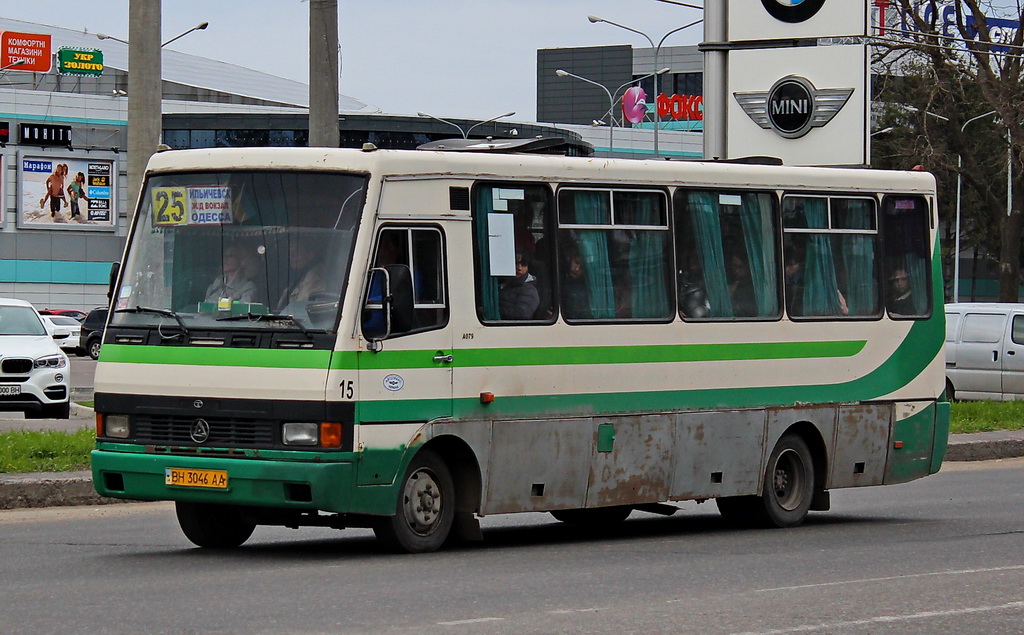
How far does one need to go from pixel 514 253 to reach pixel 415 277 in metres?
0.95

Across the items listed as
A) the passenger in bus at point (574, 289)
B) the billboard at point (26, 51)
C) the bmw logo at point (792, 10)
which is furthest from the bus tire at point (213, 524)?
the billboard at point (26, 51)

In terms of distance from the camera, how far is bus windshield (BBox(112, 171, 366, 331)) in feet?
34.3

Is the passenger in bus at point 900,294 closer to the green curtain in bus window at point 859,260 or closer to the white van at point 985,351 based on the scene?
the green curtain in bus window at point 859,260

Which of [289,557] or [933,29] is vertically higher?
[933,29]

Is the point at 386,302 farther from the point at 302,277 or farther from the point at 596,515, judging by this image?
the point at 596,515

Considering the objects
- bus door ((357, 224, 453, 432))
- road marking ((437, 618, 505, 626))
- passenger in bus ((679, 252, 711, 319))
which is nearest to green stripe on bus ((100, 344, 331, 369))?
bus door ((357, 224, 453, 432))

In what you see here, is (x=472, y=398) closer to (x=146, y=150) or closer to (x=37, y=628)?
(x=37, y=628)

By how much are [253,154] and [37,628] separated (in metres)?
4.12

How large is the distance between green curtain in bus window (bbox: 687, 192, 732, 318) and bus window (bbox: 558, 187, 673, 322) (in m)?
0.35

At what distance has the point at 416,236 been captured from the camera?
35.7ft

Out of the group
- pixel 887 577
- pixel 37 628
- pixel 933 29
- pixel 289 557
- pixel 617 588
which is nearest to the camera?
pixel 37 628

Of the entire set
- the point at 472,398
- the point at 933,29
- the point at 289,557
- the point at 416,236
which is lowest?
the point at 289,557

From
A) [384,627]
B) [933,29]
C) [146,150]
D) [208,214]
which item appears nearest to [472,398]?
[208,214]

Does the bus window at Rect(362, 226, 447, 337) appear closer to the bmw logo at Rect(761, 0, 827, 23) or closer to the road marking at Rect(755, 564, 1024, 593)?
the road marking at Rect(755, 564, 1024, 593)
